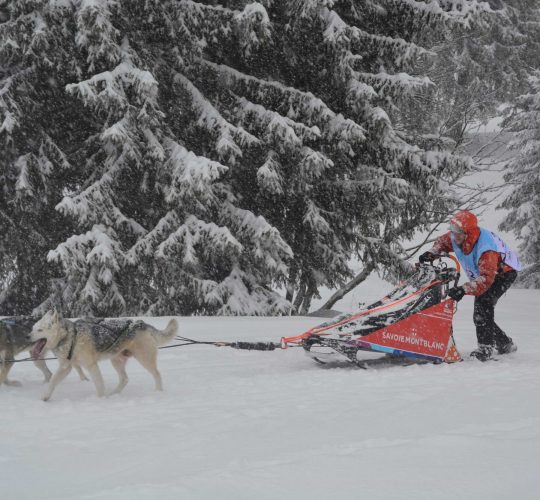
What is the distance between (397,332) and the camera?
237 inches

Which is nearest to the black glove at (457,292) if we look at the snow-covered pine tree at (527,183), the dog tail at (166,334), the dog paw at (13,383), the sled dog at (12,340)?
the dog tail at (166,334)

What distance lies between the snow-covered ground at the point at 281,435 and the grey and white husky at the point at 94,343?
226 millimetres

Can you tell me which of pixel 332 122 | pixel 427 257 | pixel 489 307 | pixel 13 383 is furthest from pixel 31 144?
pixel 489 307

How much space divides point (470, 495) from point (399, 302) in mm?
3652

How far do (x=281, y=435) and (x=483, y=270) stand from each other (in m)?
3.52

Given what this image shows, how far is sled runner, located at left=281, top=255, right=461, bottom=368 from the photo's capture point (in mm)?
5941

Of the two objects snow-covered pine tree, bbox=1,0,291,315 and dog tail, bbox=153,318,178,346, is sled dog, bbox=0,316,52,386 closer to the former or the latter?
dog tail, bbox=153,318,178,346

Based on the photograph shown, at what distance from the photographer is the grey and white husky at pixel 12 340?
5176mm

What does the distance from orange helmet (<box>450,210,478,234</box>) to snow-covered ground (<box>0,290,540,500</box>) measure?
1477 mm

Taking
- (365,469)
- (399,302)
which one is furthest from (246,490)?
(399,302)

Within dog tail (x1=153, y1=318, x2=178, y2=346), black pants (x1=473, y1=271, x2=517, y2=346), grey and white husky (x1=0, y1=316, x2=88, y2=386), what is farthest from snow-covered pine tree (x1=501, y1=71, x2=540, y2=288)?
grey and white husky (x1=0, y1=316, x2=88, y2=386)

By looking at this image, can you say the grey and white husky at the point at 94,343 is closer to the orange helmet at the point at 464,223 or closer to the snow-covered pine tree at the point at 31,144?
the orange helmet at the point at 464,223

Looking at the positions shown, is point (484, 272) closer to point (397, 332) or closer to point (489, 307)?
point (489, 307)

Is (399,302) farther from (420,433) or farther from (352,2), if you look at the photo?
(352,2)
